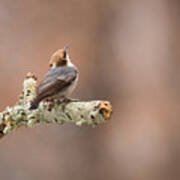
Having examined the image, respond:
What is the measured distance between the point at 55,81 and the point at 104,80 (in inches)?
110

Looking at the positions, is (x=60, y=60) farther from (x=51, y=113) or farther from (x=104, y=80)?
(x=104, y=80)

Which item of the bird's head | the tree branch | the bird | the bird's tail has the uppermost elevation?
the bird's head

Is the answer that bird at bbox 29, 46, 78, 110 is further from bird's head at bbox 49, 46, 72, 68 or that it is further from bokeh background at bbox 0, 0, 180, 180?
bokeh background at bbox 0, 0, 180, 180

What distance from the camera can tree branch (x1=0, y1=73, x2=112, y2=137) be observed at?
85cm

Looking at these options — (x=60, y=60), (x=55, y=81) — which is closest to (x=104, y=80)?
(x=60, y=60)

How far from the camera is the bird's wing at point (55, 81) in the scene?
3.57 ft

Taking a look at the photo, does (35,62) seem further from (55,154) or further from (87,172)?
(87,172)

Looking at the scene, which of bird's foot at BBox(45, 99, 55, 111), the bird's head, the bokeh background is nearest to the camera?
bird's foot at BBox(45, 99, 55, 111)

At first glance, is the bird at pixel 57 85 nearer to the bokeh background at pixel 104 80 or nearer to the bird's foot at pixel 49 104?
the bird's foot at pixel 49 104

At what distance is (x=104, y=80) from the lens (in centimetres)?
391

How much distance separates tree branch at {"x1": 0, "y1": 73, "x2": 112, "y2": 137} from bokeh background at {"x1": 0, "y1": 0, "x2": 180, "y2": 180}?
261 cm

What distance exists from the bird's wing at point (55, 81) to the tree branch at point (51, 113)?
3cm

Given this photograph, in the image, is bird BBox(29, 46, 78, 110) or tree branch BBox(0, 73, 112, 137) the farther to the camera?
bird BBox(29, 46, 78, 110)

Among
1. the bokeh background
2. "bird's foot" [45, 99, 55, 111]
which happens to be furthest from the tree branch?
the bokeh background
